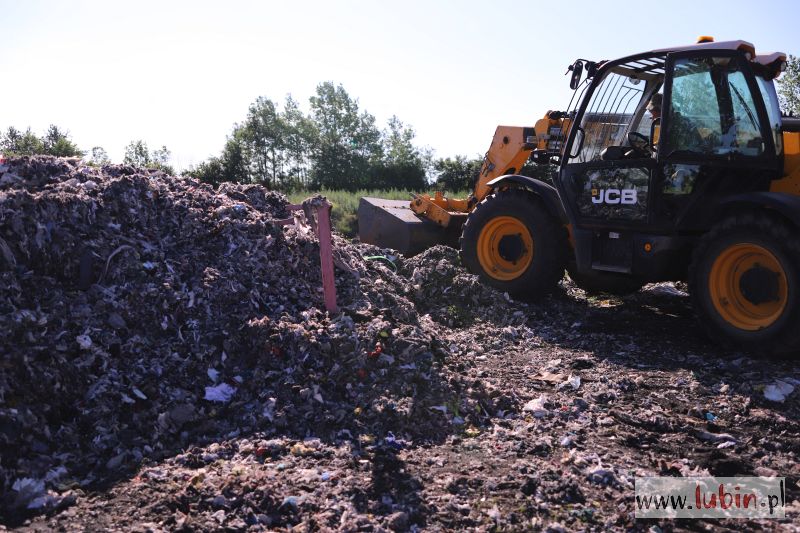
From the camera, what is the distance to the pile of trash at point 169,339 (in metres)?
3.38

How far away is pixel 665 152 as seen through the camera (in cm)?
502

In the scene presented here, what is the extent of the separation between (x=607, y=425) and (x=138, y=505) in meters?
2.59

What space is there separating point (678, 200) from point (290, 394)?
3.53 m

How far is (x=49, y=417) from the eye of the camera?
339 centimetres

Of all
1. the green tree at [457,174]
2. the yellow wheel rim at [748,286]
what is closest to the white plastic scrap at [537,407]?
the yellow wheel rim at [748,286]

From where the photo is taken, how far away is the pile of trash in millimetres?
3383

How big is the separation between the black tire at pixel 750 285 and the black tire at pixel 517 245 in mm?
1564

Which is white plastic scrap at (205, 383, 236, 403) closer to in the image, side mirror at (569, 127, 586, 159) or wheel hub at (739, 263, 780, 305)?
wheel hub at (739, 263, 780, 305)

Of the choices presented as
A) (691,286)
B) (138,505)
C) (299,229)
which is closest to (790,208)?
(691,286)

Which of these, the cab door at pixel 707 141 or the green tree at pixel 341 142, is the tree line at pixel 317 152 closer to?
the green tree at pixel 341 142

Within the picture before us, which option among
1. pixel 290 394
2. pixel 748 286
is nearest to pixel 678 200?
pixel 748 286

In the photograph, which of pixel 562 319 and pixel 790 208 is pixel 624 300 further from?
pixel 790 208

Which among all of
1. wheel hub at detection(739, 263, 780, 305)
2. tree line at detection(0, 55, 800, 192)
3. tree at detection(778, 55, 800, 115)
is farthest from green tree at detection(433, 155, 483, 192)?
wheel hub at detection(739, 263, 780, 305)

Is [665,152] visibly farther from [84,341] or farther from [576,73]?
[84,341]
